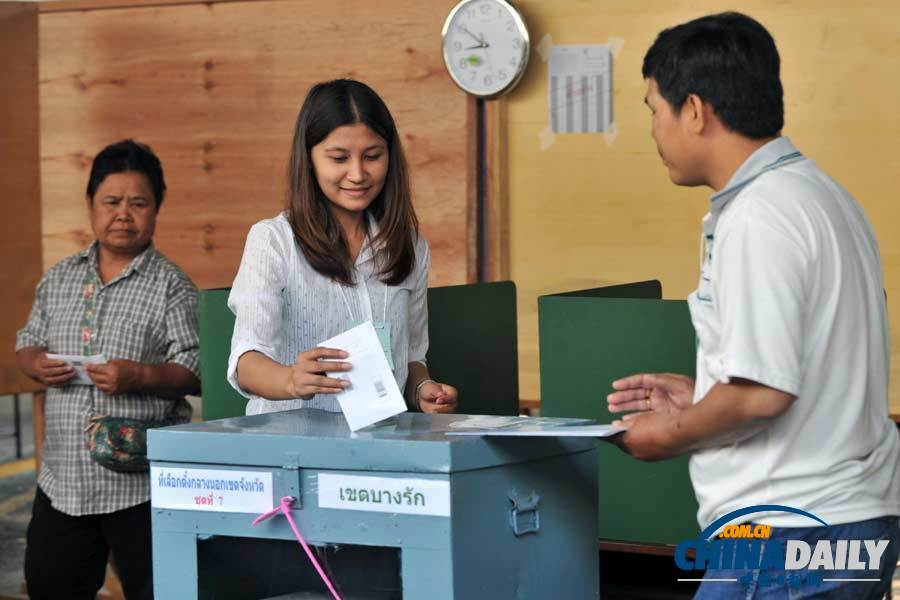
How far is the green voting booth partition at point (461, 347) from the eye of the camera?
2.79 meters

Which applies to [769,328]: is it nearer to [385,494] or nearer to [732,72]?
[732,72]

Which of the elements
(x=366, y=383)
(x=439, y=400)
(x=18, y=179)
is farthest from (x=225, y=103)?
(x=366, y=383)

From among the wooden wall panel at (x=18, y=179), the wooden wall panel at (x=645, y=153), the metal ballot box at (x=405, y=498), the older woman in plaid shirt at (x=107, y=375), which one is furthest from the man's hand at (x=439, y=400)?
the wooden wall panel at (x=18, y=179)

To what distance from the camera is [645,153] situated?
397 cm

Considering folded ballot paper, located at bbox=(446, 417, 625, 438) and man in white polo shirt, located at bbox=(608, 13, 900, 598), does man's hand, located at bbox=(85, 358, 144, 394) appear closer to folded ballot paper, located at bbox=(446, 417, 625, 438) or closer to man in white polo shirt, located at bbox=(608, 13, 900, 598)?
folded ballot paper, located at bbox=(446, 417, 625, 438)

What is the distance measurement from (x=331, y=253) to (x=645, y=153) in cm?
209

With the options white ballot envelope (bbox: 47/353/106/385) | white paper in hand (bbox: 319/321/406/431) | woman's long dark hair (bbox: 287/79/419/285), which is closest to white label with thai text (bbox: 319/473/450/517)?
white paper in hand (bbox: 319/321/406/431)

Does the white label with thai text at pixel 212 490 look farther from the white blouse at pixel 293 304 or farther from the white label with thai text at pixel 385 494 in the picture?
the white blouse at pixel 293 304

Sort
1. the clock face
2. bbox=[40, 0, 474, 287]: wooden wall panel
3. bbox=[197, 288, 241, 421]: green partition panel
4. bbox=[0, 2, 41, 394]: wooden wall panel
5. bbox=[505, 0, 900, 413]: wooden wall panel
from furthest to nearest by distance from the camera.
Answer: bbox=[0, 2, 41, 394]: wooden wall panel
bbox=[40, 0, 474, 287]: wooden wall panel
the clock face
bbox=[505, 0, 900, 413]: wooden wall panel
bbox=[197, 288, 241, 421]: green partition panel

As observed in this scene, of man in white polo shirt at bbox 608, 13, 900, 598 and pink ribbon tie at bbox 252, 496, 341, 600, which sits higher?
man in white polo shirt at bbox 608, 13, 900, 598

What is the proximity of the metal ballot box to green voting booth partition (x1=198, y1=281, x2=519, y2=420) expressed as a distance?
1095 mm

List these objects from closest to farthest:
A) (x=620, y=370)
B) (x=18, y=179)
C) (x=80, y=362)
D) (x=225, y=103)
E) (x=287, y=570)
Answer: (x=287, y=570) < (x=620, y=370) < (x=80, y=362) < (x=225, y=103) < (x=18, y=179)

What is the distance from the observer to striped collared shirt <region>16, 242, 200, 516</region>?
9.52 feet

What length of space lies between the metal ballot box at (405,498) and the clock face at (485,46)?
2.46 m
